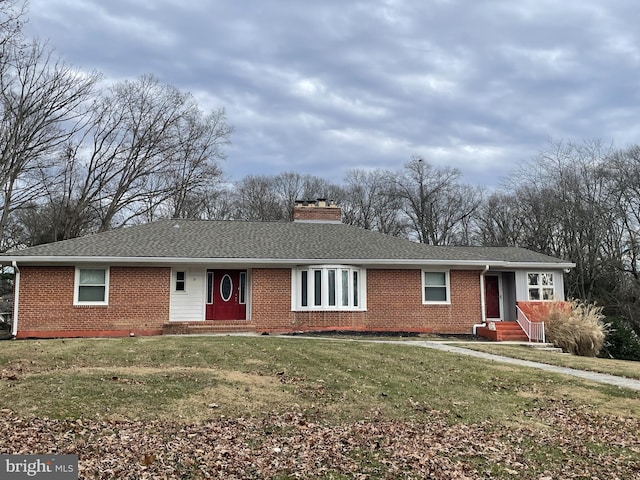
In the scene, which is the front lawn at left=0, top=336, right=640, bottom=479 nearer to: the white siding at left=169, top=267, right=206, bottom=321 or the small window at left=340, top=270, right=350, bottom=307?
the white siding at left=169, top=267, right=206, bottom=321

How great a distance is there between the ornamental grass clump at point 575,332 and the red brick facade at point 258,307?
8.63 ft

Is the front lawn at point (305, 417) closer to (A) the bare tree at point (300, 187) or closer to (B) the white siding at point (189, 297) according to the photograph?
(B) the white siding at point (189, 297)

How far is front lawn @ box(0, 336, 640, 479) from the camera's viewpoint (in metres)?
5.20

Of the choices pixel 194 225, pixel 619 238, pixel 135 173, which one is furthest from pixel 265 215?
pixel 619 238

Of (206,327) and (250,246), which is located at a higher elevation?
(250,246)

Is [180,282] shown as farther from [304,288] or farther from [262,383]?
[262,383]

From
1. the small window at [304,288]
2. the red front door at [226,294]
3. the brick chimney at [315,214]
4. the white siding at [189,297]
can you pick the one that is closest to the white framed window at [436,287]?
the small window at [304,288]

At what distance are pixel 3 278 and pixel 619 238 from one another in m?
39.2

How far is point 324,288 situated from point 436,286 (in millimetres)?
4277

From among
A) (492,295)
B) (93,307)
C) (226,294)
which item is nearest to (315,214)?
(226,294)

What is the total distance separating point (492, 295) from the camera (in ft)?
71.9

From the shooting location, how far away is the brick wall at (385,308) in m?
→ 18.2

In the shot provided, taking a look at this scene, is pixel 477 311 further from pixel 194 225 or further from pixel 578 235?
pixel 578 235

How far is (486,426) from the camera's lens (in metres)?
6.78
